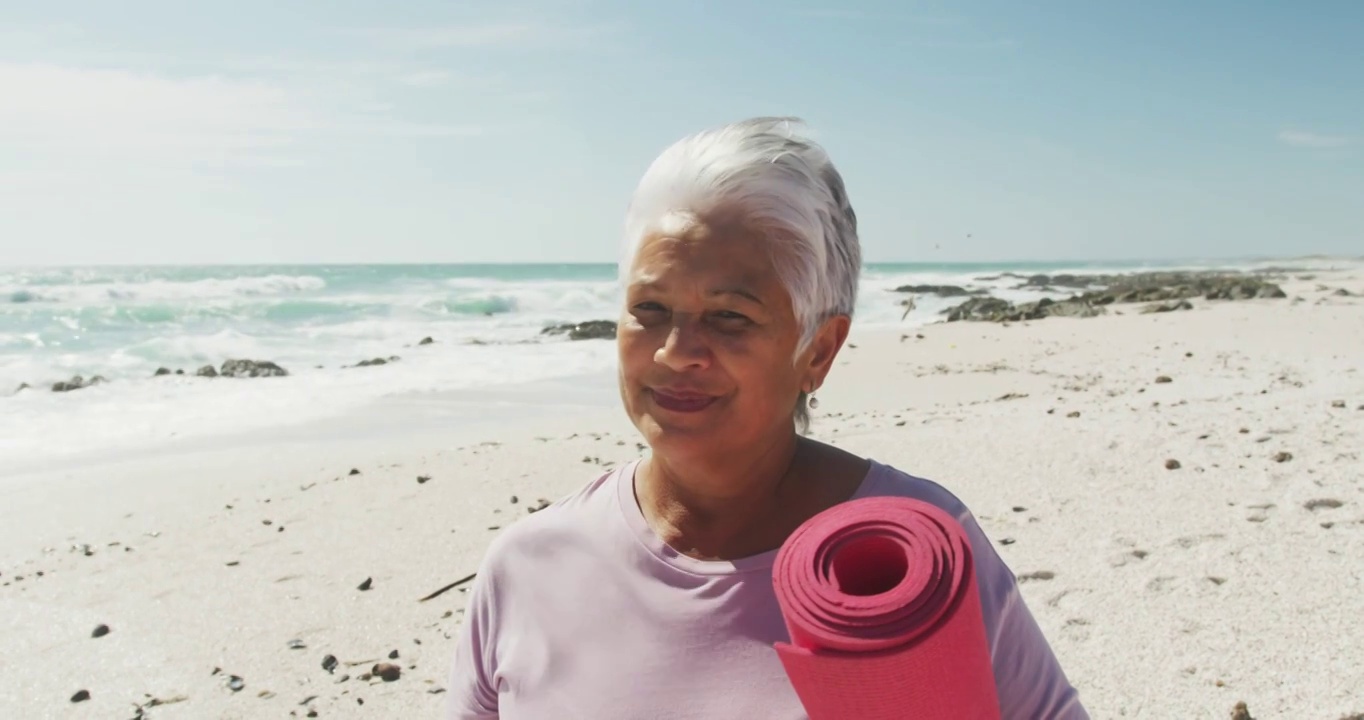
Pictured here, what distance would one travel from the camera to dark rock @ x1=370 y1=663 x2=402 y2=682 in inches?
164

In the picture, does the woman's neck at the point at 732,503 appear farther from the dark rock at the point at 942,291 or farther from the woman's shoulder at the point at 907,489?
the dark rock at the point at 942,291

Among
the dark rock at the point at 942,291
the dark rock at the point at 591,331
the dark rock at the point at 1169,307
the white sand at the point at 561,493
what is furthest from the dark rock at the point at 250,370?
the dark rock at the point at 942,291

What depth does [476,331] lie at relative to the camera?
26281 mm

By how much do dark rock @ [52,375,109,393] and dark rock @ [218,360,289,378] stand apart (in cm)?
171

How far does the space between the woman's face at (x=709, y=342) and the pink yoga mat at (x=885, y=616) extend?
427 mm

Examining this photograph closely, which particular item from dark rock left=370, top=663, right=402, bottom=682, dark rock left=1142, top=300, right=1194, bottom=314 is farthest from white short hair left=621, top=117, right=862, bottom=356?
dark rock left=1142, top=300, right=1194, bottom=314

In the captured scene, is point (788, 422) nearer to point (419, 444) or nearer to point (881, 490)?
point (881, 490)

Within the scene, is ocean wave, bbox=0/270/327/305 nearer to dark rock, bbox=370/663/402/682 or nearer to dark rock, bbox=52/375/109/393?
dark rock, bbox=52/375/109/393

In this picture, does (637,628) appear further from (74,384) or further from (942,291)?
(942,291)

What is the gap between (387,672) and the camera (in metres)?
4.18

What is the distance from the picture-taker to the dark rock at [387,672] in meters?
4.16

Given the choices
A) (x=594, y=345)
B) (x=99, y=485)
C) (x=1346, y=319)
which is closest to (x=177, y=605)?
(x=99, y=485)

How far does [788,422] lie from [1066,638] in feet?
8.51

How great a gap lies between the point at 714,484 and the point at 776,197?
1.52 ft
